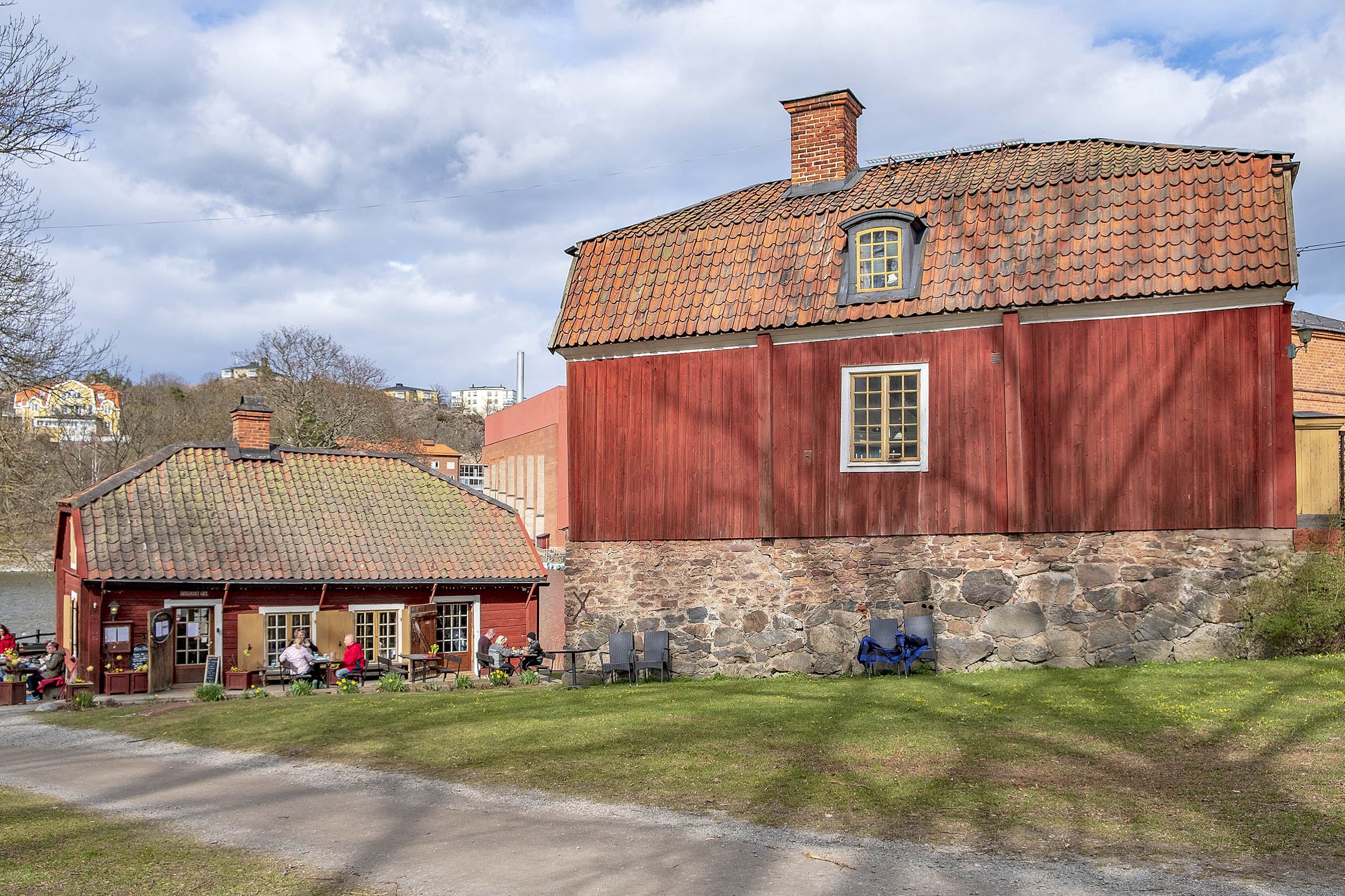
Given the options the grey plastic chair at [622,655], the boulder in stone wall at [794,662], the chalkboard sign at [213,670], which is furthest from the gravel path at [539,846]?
the chalkboard sign at [213,670]

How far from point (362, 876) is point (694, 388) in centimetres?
1170

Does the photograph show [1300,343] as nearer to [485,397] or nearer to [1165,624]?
[1165,624]

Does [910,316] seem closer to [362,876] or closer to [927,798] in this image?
[927,798]

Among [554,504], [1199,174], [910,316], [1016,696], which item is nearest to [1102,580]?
[1016,696]

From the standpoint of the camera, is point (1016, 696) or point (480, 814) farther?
point (1016, 696)

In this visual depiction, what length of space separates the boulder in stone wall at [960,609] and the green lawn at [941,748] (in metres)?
0.95

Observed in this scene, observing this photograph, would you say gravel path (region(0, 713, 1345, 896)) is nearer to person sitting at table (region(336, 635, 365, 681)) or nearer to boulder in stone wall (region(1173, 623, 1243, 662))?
boulder in stone wall (region(1173, 623, 1243, 662))

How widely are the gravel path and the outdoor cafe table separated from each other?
663 centimetres

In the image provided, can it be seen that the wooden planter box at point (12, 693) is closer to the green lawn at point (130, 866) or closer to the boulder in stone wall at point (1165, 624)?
the green lawn at point (130, 866)

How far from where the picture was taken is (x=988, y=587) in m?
15.5

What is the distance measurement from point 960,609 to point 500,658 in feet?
33.9

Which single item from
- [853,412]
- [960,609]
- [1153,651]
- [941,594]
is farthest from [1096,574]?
[853,412]

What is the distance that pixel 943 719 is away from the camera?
11.4 metres

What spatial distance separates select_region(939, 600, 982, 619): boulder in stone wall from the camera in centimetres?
1552
